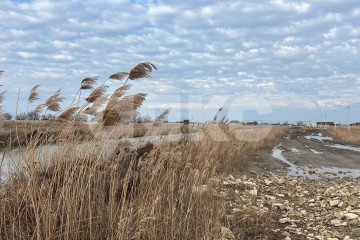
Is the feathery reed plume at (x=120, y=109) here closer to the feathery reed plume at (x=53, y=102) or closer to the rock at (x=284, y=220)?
the feathery reed plume at (x=53, y=102)

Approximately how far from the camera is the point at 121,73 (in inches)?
233

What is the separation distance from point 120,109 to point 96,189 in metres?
1.08

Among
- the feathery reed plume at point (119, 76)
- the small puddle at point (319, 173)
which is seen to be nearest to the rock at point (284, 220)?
the feathery reed plume at point (119, 76)

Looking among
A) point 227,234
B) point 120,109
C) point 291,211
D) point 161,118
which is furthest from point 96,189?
point 291,211

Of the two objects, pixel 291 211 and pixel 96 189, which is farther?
pixel 291 211

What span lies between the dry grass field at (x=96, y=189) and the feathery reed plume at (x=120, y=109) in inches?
0.5

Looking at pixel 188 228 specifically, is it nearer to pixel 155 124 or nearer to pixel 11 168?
pixel 11 168

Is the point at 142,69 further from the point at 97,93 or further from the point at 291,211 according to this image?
the point at 291,211

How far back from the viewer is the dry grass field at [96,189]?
4641mm

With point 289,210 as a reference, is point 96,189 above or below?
above

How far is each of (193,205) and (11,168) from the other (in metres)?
2.55

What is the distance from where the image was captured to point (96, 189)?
5281 mm

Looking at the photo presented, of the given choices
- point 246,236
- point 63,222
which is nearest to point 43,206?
point 63,222

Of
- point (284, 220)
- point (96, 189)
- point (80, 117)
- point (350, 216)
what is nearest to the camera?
point (96, 189)
